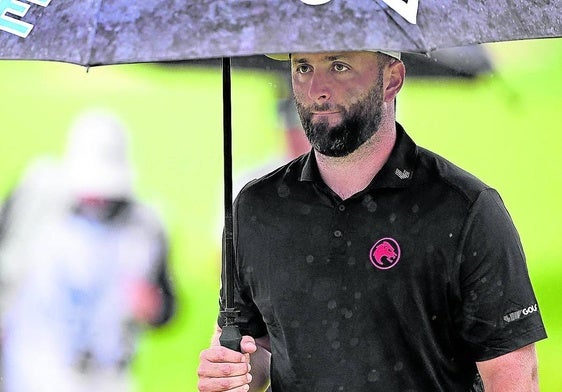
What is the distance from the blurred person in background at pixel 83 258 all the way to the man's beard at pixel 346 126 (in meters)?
1.56

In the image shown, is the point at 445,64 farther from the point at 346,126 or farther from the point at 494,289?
the point at 494,289

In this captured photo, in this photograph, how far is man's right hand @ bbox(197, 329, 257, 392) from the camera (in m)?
2.64

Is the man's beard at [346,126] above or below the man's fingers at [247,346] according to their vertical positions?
above

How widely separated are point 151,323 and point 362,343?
5.21 ft

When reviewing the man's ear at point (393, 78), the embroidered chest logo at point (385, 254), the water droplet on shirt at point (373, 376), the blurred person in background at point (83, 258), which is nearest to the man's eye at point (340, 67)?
the man's ear at point (393, 78)

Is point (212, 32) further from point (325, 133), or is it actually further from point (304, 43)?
point (325, 133)

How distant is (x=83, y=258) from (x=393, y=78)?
1.76 meters

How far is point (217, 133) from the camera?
4152 mm

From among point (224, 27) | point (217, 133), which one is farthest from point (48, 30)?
point (217, 133)

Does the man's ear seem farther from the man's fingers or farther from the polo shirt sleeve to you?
the man's fingers

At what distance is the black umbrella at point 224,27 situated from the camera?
2.04 meters

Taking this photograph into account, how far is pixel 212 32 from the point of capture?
2072 millimetres

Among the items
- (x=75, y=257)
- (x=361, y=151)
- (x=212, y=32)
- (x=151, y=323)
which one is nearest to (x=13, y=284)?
(x=75, y=257)

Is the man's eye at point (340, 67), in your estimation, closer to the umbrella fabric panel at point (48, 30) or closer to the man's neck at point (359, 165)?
the man's neck at point (359, 165)
